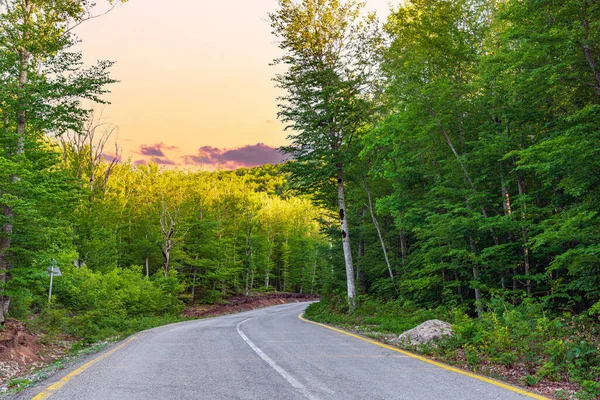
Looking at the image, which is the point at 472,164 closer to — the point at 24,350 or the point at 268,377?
the point at 268,377

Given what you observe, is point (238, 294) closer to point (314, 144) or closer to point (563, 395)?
point (314, 144)

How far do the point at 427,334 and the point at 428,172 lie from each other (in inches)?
318

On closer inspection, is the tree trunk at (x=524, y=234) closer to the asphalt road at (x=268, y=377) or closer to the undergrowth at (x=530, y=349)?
the undergrowth at (x=530, y=349)

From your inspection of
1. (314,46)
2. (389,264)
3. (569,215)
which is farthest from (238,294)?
(569,215)

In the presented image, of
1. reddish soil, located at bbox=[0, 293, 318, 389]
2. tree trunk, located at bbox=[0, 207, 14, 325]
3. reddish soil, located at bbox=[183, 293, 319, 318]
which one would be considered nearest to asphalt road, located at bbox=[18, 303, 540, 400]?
reddish soil, located at bbox=[0, 293, 318, 389]

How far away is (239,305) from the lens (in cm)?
3747

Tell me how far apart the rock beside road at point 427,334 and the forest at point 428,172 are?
1.32 ft

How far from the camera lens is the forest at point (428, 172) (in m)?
8.15

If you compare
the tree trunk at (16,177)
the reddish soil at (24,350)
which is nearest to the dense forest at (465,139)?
the tree trunk at (16,177)

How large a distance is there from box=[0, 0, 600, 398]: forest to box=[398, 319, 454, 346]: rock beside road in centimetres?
40

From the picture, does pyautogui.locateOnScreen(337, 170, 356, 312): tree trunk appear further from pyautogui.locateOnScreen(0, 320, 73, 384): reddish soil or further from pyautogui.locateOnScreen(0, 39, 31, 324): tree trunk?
pyautogui.locateOnScreen(0, 39, 31, 324): tree trunk

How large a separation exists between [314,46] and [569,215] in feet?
46.2

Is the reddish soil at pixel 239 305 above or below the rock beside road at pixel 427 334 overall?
below

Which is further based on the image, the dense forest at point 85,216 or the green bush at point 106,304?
the green bush at point 106,304
